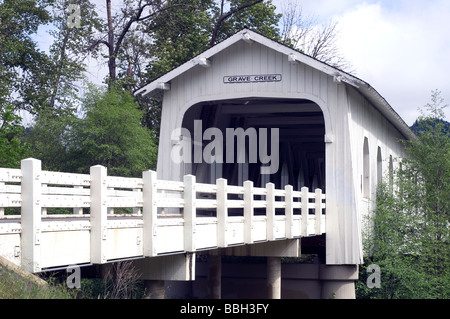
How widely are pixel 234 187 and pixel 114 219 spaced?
4067 millimetres

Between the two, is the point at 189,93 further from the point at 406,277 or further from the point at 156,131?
the point at 156,131

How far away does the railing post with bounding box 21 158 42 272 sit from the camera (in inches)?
337

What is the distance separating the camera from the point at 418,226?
23.7 metres

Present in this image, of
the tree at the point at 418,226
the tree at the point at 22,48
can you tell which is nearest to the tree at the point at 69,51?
the tree at the point at 22,48

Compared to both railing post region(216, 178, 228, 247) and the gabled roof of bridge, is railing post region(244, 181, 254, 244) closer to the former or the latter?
railing post region(216, 178, 228, 247)

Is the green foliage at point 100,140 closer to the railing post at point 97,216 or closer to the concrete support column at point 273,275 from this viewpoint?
the concrete support column at point 273,275

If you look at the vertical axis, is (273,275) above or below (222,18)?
below

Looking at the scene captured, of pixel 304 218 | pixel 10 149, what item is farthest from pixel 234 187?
pixel 10 149

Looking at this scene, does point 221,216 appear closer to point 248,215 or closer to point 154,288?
point 248,215

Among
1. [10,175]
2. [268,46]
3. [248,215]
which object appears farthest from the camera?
[268,46]

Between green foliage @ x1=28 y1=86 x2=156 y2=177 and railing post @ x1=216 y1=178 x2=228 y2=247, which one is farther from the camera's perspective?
green foliage @ x1=28 y1=86 x2=156 y2=177

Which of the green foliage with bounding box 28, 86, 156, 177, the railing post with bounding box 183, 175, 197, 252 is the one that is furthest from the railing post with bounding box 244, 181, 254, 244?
the green foliage with bounding box 28, 86, 156, 177

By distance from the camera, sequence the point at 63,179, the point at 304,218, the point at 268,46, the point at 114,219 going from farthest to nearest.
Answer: the point at 268,46 → the point at 304,218 → the point at 114,219 → the point at 63,179

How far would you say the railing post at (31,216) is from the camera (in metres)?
8.55
